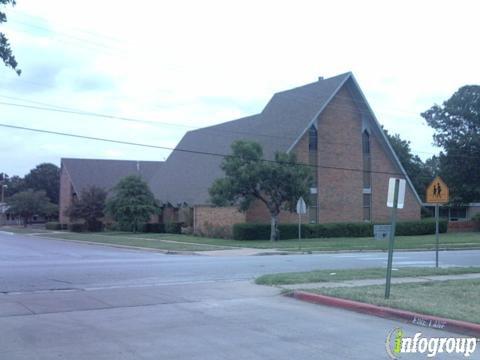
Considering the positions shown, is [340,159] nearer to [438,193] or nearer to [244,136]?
[244,136]

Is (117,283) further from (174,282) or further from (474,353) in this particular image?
(474,353)

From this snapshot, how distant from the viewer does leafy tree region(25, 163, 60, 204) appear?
11169 cm

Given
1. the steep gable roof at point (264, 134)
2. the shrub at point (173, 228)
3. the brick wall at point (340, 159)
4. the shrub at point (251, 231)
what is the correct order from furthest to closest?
1. the shrub at point (173, 228)
2. the brick wall at point (340, 159)
3. the steep gable roof at point (264, 134)
4. the shrub at point (251, 231)

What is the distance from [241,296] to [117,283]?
4.10 meters

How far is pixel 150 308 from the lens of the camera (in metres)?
10.9

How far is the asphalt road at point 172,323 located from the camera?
7.71m

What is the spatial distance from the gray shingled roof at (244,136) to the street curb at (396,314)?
30.3 metres

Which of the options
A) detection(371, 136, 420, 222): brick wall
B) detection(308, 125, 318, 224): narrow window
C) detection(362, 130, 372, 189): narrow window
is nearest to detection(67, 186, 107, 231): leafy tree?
detection(308, 125, 318, 224): narrow window

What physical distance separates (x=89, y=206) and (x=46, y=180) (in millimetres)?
57878

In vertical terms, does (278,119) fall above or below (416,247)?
above

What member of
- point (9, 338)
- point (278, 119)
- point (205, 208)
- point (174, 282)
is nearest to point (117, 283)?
point (174, 282)

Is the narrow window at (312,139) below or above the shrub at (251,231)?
above

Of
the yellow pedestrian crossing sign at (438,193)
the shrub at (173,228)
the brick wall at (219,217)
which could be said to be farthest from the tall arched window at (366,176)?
the yellow pedestrian crossing sign at (438,193)

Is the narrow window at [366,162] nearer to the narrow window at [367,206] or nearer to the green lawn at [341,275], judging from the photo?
the narrow window at [367,206]
